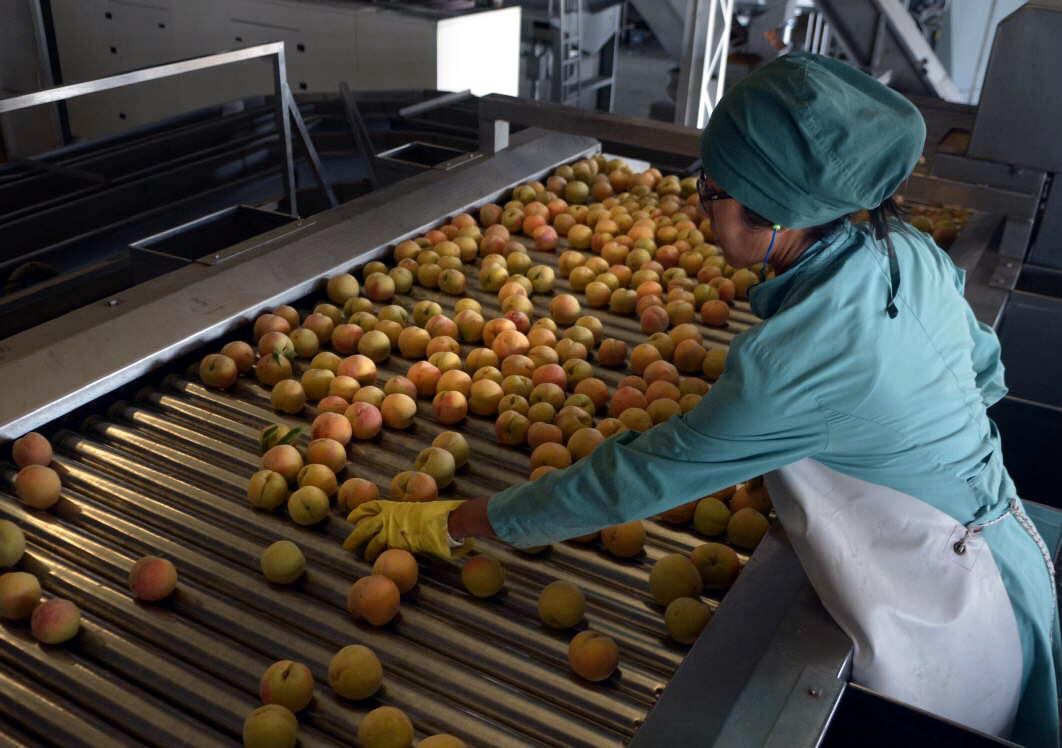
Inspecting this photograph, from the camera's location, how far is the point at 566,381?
267 cm

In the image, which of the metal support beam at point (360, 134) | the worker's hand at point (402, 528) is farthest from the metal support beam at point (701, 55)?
the worker's hand at point (402, 528)

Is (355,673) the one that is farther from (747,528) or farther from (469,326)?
(469,326)

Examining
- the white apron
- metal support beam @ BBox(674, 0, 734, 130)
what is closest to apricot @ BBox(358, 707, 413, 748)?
the white apron

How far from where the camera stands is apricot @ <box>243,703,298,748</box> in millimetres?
1546

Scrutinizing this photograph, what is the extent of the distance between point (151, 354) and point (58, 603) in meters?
0.80

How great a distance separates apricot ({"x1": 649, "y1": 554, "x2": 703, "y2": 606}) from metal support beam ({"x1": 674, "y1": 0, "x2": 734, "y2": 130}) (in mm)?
4904

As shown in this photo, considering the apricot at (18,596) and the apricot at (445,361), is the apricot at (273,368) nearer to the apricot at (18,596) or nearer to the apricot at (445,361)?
the apricot at (445,361)

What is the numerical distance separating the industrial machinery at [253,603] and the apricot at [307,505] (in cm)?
3

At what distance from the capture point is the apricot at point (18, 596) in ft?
5.90

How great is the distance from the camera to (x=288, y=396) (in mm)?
2467

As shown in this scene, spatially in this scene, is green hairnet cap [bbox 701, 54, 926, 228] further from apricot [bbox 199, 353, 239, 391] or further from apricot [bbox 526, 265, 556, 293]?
apricot [bbox 526, 265, 556, 293]

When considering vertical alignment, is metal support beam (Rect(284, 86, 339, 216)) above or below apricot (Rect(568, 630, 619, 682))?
above

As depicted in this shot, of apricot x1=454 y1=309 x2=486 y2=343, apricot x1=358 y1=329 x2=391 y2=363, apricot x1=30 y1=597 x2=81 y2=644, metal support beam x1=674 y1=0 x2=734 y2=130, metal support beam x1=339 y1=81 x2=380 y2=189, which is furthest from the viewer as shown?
metal support beam x1=674 y1=0 x2=734 y2=130

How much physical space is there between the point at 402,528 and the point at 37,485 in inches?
30.7
